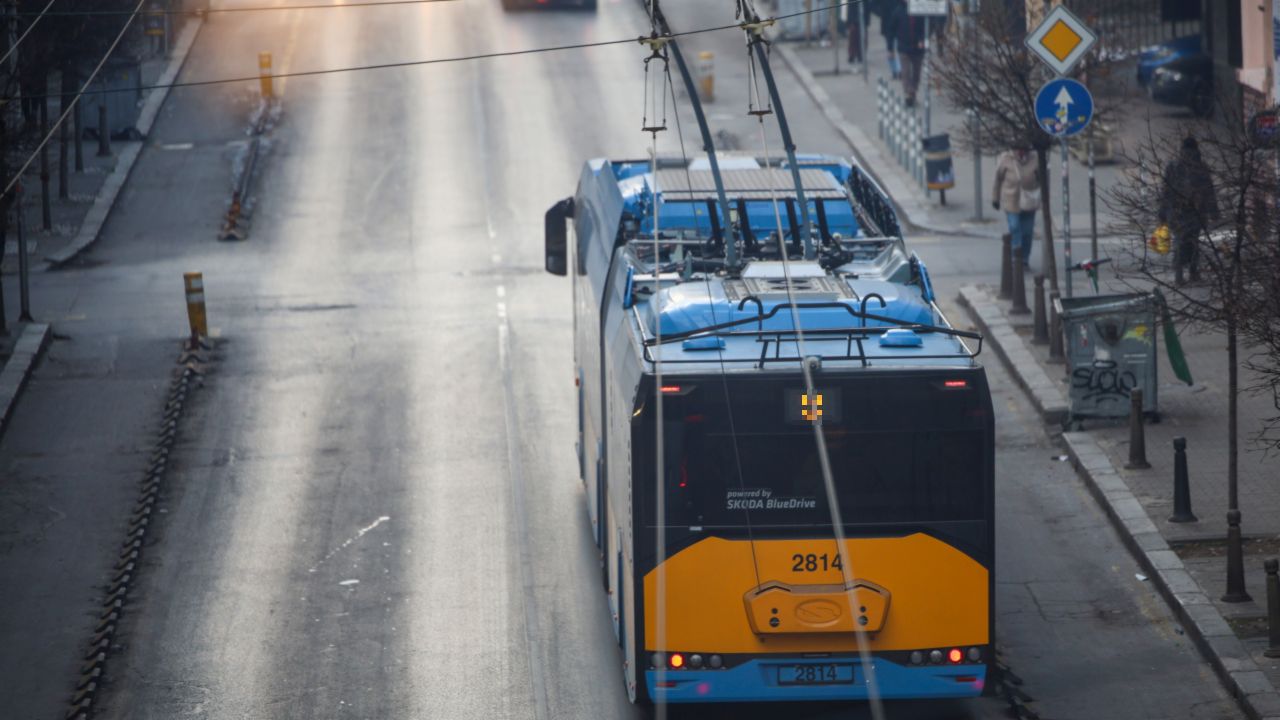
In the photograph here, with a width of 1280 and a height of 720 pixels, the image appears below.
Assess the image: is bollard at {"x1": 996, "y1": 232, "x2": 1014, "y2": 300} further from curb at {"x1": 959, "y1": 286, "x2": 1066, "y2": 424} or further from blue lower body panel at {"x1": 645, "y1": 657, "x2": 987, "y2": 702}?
blue lower body panel at {"x1": 645, "y1": 657, "x2": 987, "y2": 702}

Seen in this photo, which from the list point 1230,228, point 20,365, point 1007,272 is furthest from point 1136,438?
point 20,365

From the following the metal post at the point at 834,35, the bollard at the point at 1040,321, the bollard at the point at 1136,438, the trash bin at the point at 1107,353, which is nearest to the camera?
the bollard at the point at 1136,438

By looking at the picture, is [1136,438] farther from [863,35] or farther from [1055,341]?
[863,35]

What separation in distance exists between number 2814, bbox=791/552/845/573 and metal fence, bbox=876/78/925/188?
20716 mm

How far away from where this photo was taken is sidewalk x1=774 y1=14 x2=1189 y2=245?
29.1m

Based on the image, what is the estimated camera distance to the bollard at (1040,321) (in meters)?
21.8

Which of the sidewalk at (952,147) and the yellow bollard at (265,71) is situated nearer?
the sidewalk at (952,147)

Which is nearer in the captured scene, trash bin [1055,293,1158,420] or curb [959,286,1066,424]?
trash bin [1055,293,1158,420]

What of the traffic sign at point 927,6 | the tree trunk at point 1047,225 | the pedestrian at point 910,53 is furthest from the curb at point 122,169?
the pedestrian at point 910,53

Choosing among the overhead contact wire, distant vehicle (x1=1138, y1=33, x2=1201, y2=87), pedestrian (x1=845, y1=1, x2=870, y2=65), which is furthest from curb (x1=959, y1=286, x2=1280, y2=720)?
pedestrian (x1=845, y1=1, x2=870, y2=65)

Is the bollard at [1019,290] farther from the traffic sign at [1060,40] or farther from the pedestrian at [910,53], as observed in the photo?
the pedestrian at [910,53]

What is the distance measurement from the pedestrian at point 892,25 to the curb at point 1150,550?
1720cm

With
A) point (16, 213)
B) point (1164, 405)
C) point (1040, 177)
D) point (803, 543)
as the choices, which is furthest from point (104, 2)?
point (803, 543)

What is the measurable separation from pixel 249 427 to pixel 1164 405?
9550 mm
